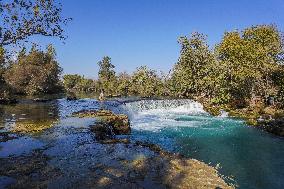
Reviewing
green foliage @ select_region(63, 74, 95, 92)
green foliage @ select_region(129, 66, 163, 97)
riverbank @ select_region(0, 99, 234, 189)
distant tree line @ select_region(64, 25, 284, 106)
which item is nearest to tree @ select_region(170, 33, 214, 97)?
distant tree line @ select_region(64, 25, 284, 106)

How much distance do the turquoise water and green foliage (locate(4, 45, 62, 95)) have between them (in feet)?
196

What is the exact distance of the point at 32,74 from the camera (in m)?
95.0

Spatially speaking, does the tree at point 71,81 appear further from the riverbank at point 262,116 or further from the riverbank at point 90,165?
the riverbank at point 90,165

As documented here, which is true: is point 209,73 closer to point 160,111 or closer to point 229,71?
point 229,71

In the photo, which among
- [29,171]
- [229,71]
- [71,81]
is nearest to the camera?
[29,171]

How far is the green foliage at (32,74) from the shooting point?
93438 mm

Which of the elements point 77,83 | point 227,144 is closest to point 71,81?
point 77,83

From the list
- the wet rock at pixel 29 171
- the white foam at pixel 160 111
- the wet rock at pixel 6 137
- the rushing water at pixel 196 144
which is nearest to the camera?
the wet rock at pixel 29 171

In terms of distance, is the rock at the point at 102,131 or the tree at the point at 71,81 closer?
the rock at the point at 102,131

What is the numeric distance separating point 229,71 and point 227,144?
116 ft

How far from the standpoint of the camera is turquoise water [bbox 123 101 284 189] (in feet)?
64.9

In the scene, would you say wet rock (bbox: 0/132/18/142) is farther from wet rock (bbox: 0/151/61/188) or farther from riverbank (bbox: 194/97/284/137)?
riverbank (bbox: 194/97/284/137)

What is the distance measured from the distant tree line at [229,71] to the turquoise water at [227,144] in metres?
14.4

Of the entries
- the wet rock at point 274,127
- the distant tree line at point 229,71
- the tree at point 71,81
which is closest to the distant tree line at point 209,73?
the distant tree line at point 229,71
